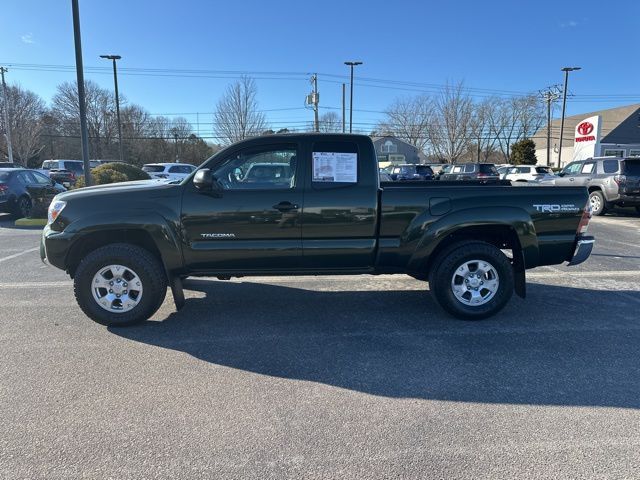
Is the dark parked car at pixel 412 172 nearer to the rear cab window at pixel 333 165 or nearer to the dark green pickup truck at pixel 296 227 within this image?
the dark green pickup truck at pixel 296 227

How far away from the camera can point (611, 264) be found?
7.30 m

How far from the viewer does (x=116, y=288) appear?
14.5 ft

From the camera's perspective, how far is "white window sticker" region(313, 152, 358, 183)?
→ 14.5 feet

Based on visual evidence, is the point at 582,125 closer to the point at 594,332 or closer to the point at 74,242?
the point at 594,332

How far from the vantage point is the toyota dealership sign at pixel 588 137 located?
26.7 metres

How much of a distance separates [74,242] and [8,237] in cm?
739

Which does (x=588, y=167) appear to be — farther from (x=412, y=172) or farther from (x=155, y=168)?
(x=155, y=168)

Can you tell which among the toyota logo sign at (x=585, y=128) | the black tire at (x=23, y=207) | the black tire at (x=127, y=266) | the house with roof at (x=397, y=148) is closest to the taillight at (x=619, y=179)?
the black tire at (x=127, y=266)

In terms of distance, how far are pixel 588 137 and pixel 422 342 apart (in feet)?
96.7

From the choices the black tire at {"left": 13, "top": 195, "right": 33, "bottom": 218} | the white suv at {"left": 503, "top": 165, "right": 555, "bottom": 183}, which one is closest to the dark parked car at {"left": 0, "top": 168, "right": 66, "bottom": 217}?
the black tire at {"left": 13, "top": 195, "right": 33, "bottom": 218}

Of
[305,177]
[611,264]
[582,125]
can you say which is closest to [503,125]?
[582,125]

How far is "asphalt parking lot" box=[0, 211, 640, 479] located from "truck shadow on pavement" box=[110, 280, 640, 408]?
0.06 feet

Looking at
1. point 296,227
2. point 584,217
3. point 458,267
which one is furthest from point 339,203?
point 584,217

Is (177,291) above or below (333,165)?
below
